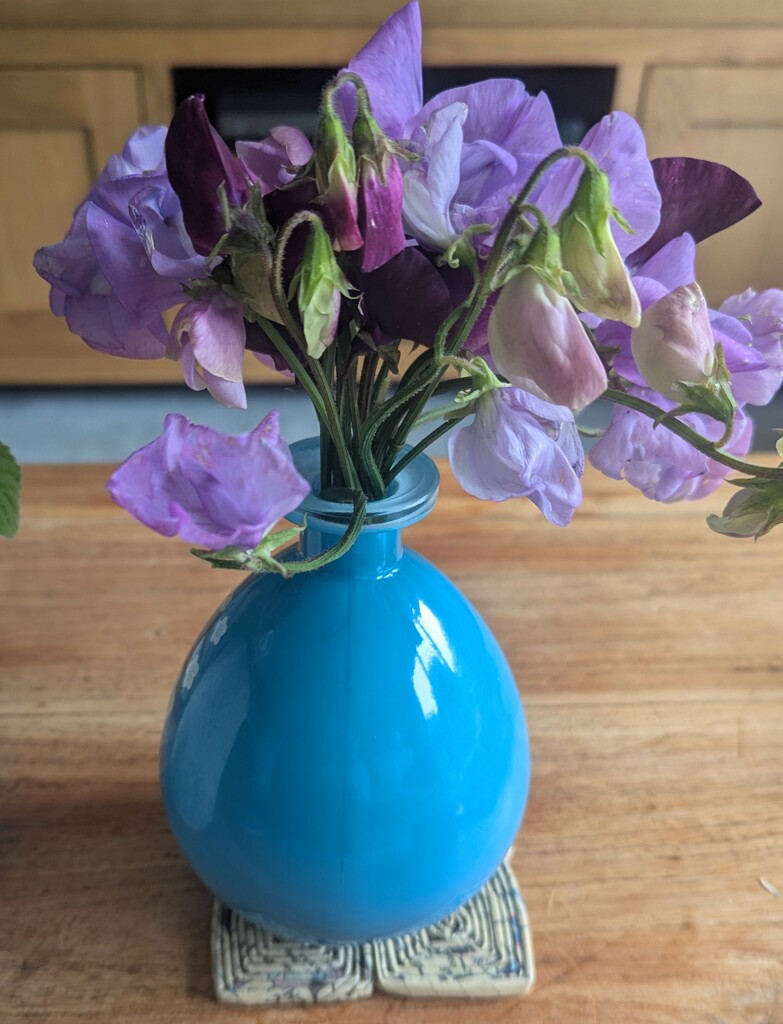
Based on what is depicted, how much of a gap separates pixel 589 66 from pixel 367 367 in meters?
1.81

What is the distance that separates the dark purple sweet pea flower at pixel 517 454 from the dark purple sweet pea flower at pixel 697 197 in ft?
0.20

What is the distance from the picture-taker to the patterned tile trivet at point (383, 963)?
44 centimetres

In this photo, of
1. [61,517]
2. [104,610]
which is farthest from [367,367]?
[61,517]

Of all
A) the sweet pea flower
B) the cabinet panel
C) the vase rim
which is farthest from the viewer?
the cabinet panel

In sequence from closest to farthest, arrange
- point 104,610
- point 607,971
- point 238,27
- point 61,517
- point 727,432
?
point 727,432 → point 607,971 → point 104,610 → point 61,517 → point 238,27

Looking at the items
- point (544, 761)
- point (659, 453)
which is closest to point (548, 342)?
point (659, 453)

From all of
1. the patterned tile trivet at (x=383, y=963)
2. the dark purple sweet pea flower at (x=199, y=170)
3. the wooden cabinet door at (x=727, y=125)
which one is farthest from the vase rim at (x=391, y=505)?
the wooden cabinet door at (x=727, y=125)

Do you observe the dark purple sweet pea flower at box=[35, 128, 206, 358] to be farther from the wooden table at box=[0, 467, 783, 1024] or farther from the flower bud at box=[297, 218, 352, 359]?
the wooden table at box=[0, 467, 783, 1024]

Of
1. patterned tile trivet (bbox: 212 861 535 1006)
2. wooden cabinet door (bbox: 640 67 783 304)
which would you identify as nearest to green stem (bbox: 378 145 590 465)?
patterned tile trivet (bbox: 212 861 535 1006)

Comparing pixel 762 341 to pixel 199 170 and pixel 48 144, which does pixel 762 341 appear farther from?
pixel 48 144

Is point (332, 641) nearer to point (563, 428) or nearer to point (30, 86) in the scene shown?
point (563, 428)

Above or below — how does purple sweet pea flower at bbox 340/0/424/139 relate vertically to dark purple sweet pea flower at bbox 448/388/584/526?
above

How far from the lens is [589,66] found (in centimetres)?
189

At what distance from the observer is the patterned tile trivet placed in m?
0.44
